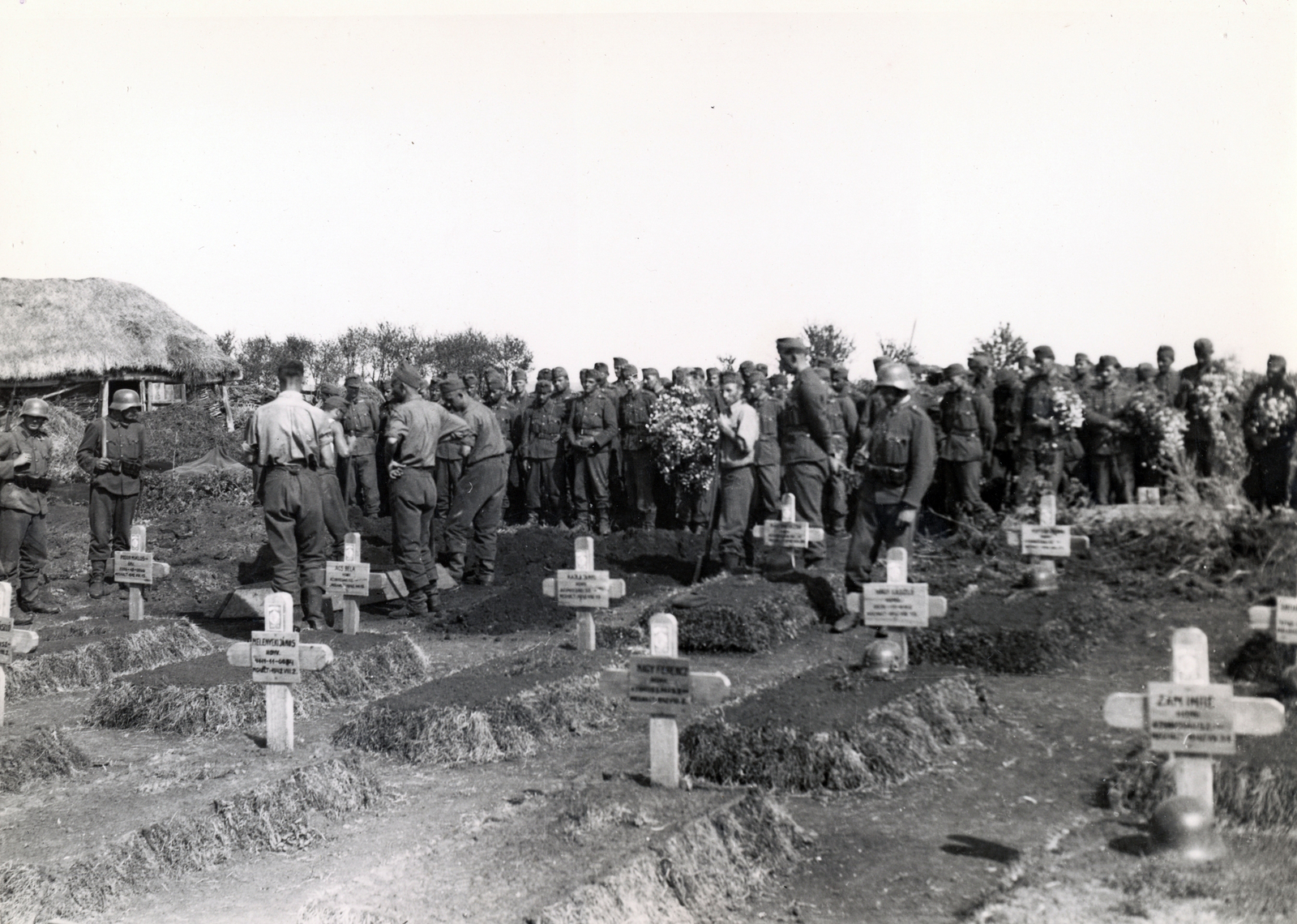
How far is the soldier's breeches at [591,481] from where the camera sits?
603 inches

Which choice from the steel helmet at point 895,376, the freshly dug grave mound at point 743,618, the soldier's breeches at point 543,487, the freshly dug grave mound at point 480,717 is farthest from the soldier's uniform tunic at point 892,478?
the soldier's breeches at point 543,487

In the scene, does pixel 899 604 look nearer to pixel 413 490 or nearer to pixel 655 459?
pixel 413 490

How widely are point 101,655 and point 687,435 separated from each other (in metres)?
6.99

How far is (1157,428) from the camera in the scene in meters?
11.7

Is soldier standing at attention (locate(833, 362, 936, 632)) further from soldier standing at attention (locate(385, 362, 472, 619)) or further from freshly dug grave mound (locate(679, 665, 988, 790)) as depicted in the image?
soldier standing at attention (locate(385, 362, 472, 619))

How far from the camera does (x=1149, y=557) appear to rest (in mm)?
10102

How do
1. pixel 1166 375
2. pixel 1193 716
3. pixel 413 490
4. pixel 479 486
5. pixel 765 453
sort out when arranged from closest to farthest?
1. pixel 1193 716
2. pixel 413 490
3. pixel 479 486
4. pixel 1166 375
5. pixel 765 453

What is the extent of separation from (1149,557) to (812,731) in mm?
5620

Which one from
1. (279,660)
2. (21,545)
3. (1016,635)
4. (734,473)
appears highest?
(734,473)

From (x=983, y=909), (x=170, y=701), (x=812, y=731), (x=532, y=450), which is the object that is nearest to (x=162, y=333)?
(x=532, y=450)

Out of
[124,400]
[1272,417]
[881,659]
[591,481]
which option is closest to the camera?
[881,659]

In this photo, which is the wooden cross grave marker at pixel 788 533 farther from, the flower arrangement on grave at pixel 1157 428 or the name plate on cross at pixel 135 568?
the name plate on cross at pixel 135 568

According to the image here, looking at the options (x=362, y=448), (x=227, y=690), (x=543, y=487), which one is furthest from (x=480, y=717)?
(x=362, y=448)

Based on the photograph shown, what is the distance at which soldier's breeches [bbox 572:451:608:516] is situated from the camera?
603 inches
